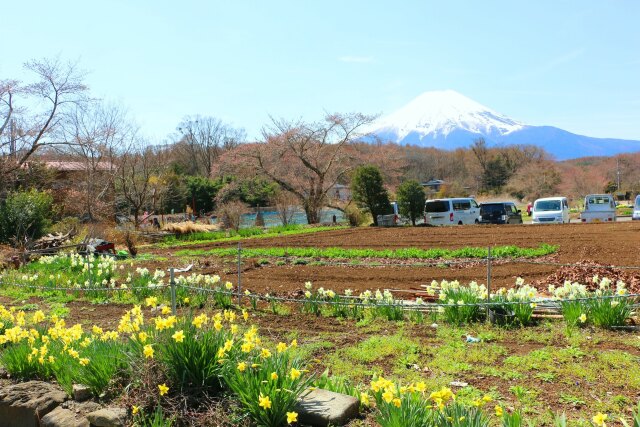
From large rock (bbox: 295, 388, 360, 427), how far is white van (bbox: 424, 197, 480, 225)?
27692 mm

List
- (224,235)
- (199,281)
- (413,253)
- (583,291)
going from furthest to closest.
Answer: (224,235), (413,253), (199,281), (583,291)

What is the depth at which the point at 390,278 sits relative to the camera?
10.6 m

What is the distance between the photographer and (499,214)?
101ft

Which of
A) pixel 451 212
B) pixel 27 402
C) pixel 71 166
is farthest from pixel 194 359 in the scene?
pixel 71 166

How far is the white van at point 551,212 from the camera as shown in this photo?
28031 millimetres

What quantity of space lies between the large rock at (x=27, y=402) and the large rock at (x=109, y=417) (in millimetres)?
549

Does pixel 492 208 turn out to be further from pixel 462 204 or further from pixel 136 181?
pixel 136 181

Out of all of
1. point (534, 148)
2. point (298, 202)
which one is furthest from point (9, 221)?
point (534, 148)

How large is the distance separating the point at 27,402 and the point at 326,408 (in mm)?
2494

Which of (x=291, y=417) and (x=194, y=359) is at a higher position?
(x=194, y=359)

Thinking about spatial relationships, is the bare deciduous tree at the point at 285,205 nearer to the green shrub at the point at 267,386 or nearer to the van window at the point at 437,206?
the van window at the point at 437,206

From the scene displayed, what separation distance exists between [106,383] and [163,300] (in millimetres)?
5072

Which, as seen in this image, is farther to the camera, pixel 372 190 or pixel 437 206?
pixel 372 190

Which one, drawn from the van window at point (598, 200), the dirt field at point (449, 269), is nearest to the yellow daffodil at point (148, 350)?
the dirt field at point (449, 269)
